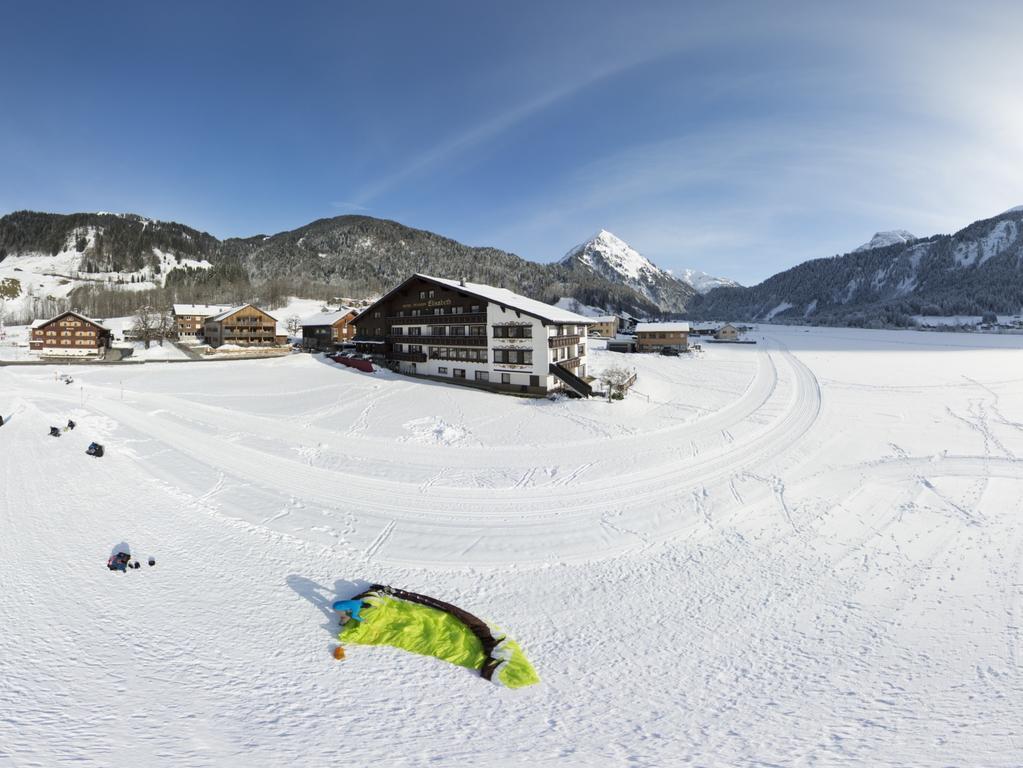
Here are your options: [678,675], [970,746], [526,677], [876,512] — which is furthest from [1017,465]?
[526,677]

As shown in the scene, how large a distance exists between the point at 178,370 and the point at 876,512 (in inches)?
2373

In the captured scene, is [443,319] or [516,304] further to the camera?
[443,319]

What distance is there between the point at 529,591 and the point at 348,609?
445 centimetres

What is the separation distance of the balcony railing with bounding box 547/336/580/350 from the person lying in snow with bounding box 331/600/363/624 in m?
28.6

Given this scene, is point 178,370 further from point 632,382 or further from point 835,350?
point 835,350

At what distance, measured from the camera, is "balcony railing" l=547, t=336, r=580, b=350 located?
122ft

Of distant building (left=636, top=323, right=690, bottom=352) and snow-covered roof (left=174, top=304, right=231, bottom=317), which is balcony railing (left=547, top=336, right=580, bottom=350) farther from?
snow-covered roof (left=174, top=304, right=231, bottom=317)

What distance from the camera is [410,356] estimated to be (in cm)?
4653

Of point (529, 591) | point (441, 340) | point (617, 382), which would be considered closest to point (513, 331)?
point (441, 340)

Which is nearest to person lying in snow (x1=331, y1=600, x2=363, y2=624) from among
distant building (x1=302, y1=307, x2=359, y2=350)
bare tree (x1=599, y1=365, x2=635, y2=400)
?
bare tree (x1=599, y1=365, x2=635, y2=400)

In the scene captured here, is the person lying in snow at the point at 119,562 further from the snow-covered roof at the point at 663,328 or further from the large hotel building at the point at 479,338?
the snow-covered roof at the point at 663,328

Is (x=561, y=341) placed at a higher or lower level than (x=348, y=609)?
higher

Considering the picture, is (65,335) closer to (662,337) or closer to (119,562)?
(119,562)

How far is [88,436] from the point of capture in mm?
23016
